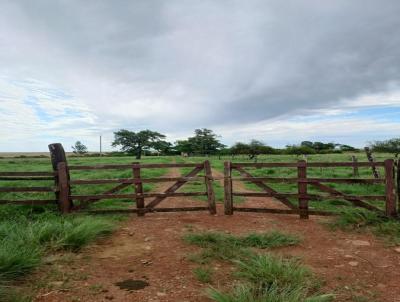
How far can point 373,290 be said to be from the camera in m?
3.97

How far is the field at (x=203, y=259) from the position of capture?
12.6 feet

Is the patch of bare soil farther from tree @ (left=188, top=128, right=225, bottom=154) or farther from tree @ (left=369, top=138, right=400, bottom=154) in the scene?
tree @ (left=188, top=128, right=225, bottom=154)

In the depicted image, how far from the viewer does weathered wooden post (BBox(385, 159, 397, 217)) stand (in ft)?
23.7

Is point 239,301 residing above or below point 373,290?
above

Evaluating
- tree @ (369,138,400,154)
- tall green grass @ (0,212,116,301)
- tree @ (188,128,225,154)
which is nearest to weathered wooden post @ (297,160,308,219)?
tall green grass @ (0,212,116,301)

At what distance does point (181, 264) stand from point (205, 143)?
91435mm

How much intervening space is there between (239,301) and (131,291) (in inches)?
57.3

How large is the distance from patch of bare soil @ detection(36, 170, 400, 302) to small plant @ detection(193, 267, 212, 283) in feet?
0.24

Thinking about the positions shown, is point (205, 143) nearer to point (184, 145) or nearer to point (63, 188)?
point (184, 145)

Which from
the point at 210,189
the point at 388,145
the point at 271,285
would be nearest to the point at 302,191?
the point at 210,189

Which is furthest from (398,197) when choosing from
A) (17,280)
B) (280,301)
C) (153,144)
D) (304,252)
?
(153,144)

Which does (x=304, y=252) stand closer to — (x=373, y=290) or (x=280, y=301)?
(x=373, y=290)

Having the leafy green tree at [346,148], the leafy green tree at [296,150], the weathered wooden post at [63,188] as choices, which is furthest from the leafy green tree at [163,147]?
the weathered wooden post at [63,188]

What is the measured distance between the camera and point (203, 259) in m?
4.96
